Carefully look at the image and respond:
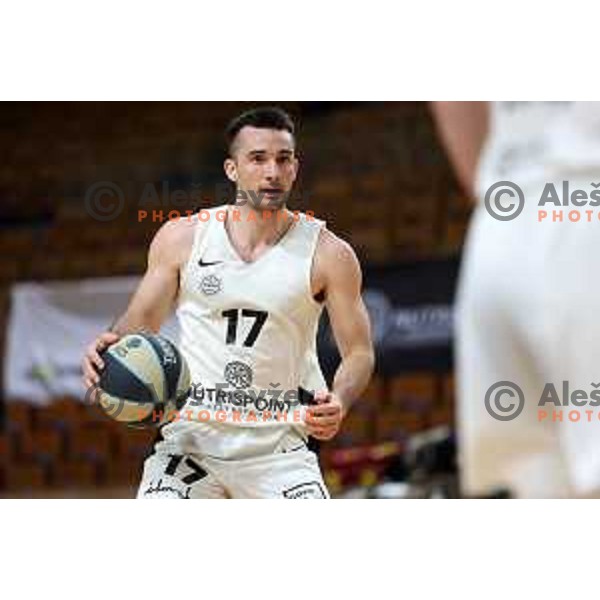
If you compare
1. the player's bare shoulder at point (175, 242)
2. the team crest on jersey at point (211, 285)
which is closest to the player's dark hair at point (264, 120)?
the player's bare shoulder at point (175, 242)

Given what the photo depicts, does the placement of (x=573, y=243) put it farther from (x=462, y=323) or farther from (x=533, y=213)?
(x=462, y=323)

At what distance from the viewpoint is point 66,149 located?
464 centimetres

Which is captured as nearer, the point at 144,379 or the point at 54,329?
the point at 144,379

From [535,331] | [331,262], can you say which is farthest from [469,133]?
[331,262]

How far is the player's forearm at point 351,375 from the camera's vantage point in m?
3.18

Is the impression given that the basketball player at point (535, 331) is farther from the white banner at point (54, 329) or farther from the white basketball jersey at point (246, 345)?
the white banner at point (54, 329)

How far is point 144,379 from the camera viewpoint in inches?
119

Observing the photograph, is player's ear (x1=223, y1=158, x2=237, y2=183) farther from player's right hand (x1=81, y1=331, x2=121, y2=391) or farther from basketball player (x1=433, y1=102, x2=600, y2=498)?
basketball player (x1=433, y1=102, x2=600, y2=498)

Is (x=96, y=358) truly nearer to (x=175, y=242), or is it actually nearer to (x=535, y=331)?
(x=175, y=242)

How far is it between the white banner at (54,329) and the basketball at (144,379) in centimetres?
29

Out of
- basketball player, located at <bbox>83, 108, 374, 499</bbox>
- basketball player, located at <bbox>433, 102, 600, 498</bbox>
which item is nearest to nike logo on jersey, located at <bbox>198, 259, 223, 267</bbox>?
basketball player, located at <bbox>83, 108, 374, 499</bbox>

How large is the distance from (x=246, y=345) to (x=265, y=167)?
403mm
